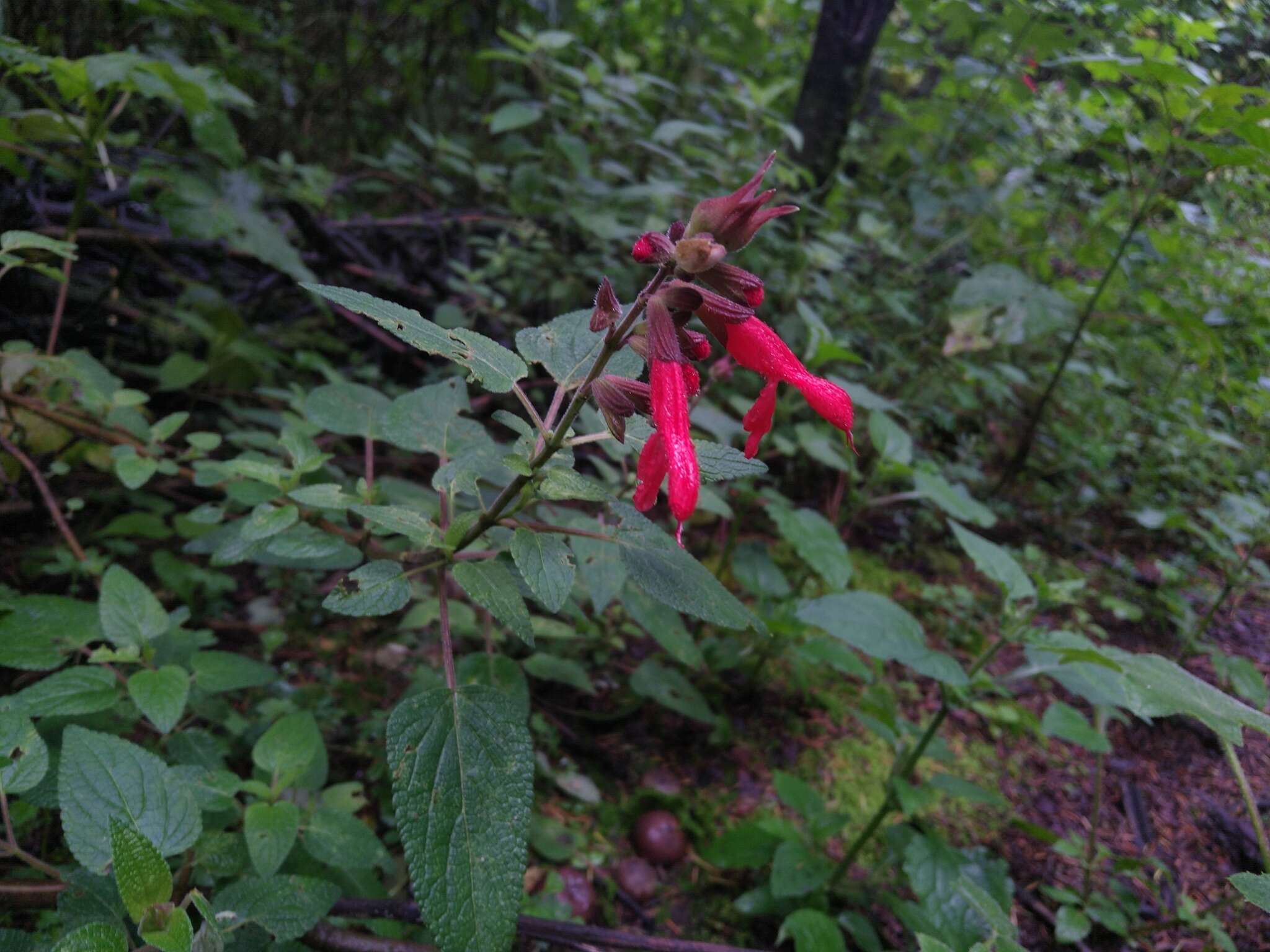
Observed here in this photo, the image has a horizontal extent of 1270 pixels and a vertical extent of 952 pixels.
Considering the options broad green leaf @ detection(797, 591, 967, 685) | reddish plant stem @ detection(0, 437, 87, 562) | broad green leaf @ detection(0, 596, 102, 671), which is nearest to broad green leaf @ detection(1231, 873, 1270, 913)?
broad green leaf @ detection(797, 591, 967, 685)

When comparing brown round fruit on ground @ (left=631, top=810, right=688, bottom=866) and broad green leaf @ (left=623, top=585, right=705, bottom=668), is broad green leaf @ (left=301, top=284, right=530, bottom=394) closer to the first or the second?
broad green leaf @ (left=623, top=585, right=705, bottom=668)

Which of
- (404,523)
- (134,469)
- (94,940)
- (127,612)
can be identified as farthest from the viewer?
(134,469)

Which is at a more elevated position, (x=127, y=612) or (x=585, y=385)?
(x=585, y=385)

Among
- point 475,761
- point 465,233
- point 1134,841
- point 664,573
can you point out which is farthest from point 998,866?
point 465,233

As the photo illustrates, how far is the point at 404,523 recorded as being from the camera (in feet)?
2.92

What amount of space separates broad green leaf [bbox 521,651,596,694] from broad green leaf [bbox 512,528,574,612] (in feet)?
2.34

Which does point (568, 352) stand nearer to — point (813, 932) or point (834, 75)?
point (813, 932)

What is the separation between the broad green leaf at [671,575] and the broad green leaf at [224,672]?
0.71 m

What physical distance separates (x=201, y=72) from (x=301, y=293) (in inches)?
40.8

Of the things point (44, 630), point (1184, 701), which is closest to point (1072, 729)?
point (1184, 701)

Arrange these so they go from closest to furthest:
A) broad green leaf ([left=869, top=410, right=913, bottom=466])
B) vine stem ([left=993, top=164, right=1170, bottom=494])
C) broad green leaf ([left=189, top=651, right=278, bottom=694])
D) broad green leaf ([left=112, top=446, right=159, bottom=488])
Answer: broad green leaf ([left=189, top=651, right=278, bottom=694])
broad green leaf ([left=112, top=446, right=159, bottom=488])
broad green leaf ([left=869, top=410, right=913, bottom=466])
vine stem ([left=993, top=164, right=1170, bottom=494])

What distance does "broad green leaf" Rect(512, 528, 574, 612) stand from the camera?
80 cm

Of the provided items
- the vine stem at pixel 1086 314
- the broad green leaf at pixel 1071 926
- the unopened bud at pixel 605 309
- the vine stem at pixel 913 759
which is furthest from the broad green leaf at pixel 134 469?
the vine stem at pixel 1086 314

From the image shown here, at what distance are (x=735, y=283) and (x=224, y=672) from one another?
1075 mm
